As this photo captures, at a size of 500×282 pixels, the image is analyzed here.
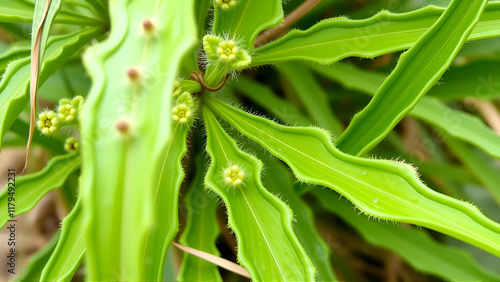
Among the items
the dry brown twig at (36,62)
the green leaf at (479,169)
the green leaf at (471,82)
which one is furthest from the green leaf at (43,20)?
the green leaf at (479,169)

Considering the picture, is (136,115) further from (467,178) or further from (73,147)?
(467,178)

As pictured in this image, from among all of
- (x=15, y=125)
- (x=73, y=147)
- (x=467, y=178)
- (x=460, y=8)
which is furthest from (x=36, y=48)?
(x=467, y=178)

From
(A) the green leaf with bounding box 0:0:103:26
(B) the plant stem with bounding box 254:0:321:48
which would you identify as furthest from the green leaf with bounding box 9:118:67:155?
(B) the plant stem with bounding box 254:0:321:48

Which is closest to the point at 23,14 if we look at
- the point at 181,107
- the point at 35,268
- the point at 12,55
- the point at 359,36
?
the point at 12,55

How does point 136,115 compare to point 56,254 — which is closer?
point 136,115

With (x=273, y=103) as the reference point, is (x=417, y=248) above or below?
below

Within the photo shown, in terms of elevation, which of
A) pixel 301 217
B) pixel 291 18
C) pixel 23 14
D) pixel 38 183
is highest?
pixel 291 18

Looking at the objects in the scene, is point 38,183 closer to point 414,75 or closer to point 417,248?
point 414,75

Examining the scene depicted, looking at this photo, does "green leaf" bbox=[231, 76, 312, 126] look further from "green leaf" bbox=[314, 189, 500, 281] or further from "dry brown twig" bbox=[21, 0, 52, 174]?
"dry brown twig" bbox=[21, 0, 52, 174]
